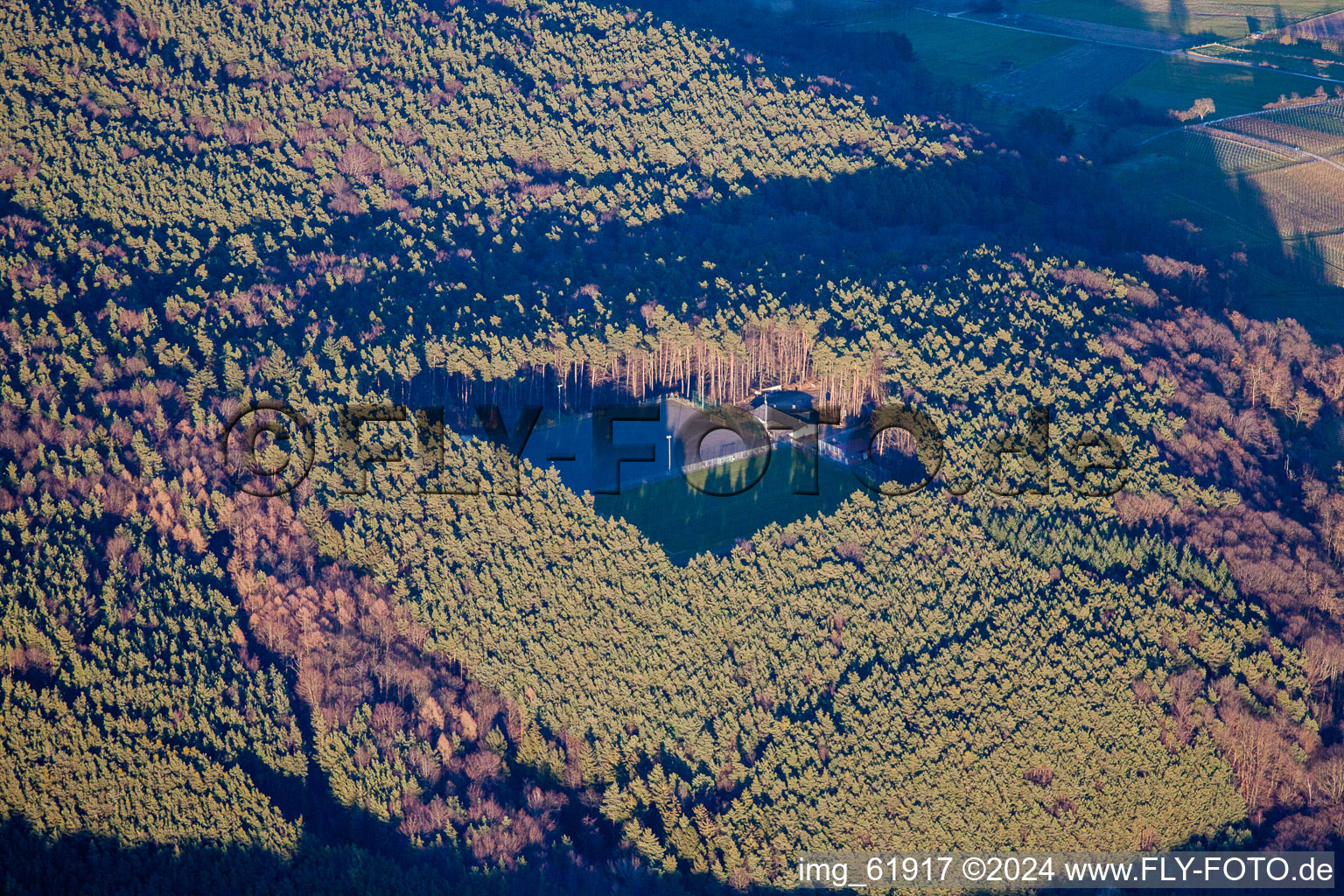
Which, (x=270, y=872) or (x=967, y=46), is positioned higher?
(x=967, y=46)

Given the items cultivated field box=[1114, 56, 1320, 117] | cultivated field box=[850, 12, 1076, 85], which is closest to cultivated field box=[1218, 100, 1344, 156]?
cultivated field box=[1114, 56, 1320, 117]

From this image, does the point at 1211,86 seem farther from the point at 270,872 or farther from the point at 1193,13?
the point at 270,872

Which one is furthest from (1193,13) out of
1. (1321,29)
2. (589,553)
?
(589,553)

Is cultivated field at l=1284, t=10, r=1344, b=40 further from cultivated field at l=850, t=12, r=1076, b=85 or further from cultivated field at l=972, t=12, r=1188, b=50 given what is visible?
cultivated field at l=850, t=12, r=1076, b=85

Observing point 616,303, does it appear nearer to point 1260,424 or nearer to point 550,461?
point 550,461

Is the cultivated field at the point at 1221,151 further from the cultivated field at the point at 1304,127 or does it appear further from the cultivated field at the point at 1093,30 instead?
the cultivated field at the point at 1093,30

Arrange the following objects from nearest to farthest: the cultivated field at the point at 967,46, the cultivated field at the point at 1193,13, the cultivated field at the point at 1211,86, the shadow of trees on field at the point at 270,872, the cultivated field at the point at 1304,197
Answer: the shadow of trees on field at the point at 270,872, the cultivated field at the point at 1304,197, the cultivated field at the point at 1211,86, the cultivated field at the point at 967,46, the cultivated field at the point at 1193,13

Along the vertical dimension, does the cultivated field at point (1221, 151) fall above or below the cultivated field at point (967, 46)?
below

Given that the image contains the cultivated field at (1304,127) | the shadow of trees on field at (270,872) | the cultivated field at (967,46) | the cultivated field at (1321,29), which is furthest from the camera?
the cultivated field at (1321,29)

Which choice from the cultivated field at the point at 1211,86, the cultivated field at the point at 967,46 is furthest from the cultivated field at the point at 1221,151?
the cultivated field at the point at 967,46

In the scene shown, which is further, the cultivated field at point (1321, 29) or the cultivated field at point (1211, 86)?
the cultivated field at point (1321, 29)
